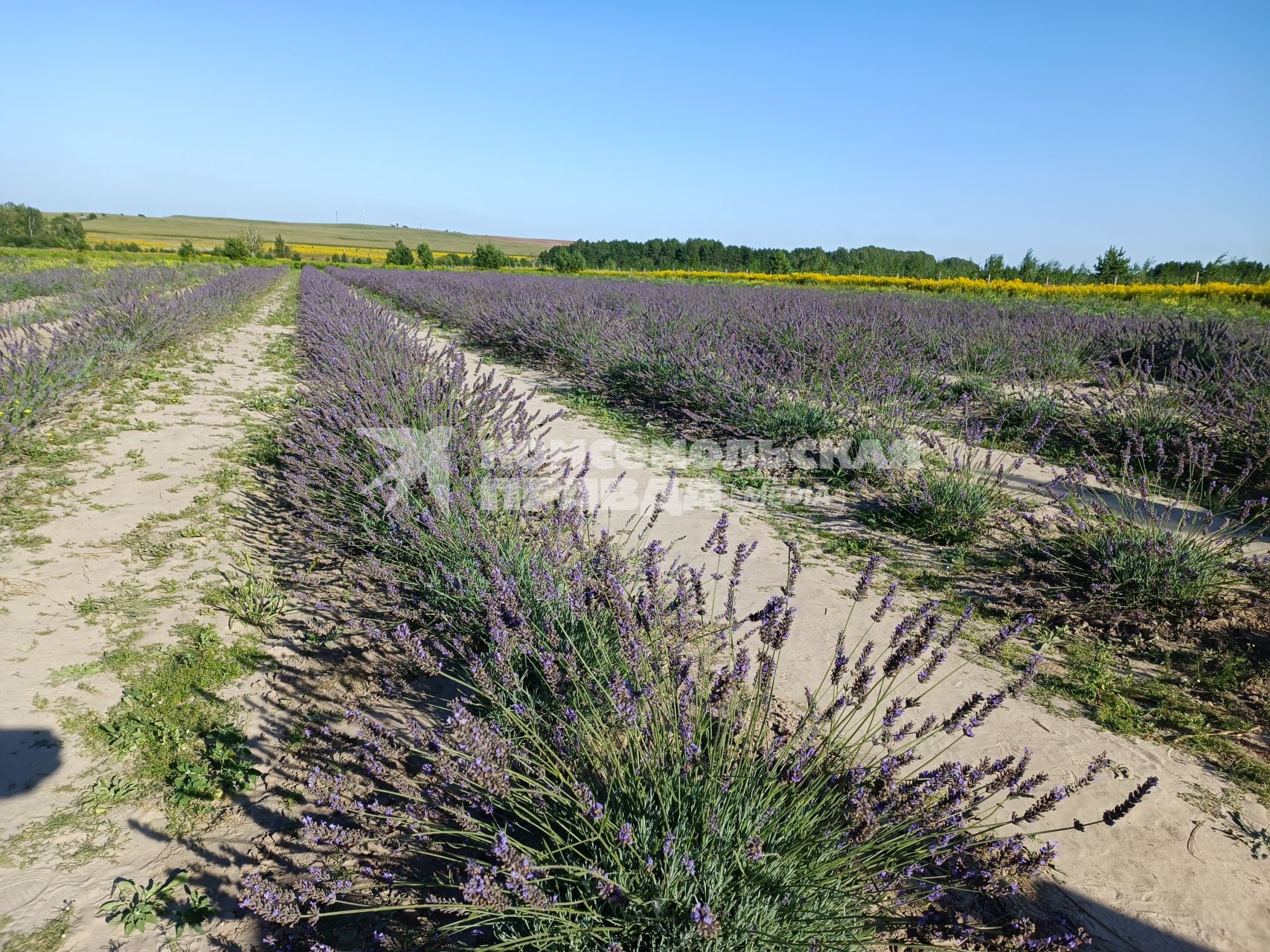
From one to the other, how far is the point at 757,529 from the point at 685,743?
2635 millimetres

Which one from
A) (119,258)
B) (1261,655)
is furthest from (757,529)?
(119,258)

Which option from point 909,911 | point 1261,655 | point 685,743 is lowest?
point 909,911

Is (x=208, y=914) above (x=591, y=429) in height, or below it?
below

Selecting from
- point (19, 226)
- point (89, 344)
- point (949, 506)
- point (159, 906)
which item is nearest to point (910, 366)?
point (949, 506)

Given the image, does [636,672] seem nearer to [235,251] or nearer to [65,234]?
[235,251]

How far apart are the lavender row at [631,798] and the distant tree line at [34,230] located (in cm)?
5956

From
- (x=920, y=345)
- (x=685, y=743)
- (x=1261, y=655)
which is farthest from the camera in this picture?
(x=920, y=345)

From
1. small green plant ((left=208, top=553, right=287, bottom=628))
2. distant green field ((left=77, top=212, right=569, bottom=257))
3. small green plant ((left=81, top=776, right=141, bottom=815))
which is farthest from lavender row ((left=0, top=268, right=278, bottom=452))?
distant green field ((left=77, top=212, right=569, bottom=257))

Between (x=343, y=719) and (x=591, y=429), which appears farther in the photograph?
(x=591, y=429)

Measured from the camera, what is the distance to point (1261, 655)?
267 centimetres

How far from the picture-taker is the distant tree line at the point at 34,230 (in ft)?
141

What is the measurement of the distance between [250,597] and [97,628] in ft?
2.00

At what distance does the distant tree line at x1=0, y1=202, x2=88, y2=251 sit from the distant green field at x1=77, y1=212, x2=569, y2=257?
8841 millimetres

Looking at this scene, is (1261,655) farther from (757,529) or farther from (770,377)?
(770,377)
